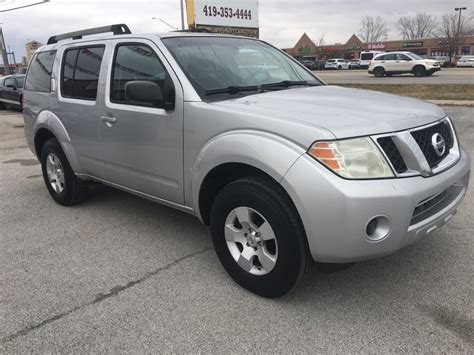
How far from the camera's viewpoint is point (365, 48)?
83.6 meters

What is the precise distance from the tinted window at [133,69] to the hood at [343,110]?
736 millimetres

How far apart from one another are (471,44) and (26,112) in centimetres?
8296

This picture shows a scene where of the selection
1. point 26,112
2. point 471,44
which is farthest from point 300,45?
point 26,112

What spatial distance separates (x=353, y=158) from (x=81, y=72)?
3.09 m

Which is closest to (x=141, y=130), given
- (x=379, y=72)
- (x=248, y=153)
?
(x=248, y=153)

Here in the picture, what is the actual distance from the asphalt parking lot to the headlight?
96cm

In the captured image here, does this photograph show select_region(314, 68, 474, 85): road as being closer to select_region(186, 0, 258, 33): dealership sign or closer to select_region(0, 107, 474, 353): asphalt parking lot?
select_region(186, 0, 258, 33): dealership sign

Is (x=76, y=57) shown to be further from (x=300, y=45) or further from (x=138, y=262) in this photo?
(x=300, y=45)

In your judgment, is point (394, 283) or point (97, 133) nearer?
point (394, 283)

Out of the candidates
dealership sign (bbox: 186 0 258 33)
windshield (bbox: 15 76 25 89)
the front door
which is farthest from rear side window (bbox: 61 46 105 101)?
dealership sign (bbox: 186 0 258 33)

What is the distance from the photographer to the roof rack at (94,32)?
4.39 meters

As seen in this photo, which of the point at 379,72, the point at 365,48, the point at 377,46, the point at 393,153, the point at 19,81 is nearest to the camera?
the point at 393,153

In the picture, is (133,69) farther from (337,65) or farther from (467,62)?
(337,65)

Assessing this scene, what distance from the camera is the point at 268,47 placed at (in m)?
4.53
